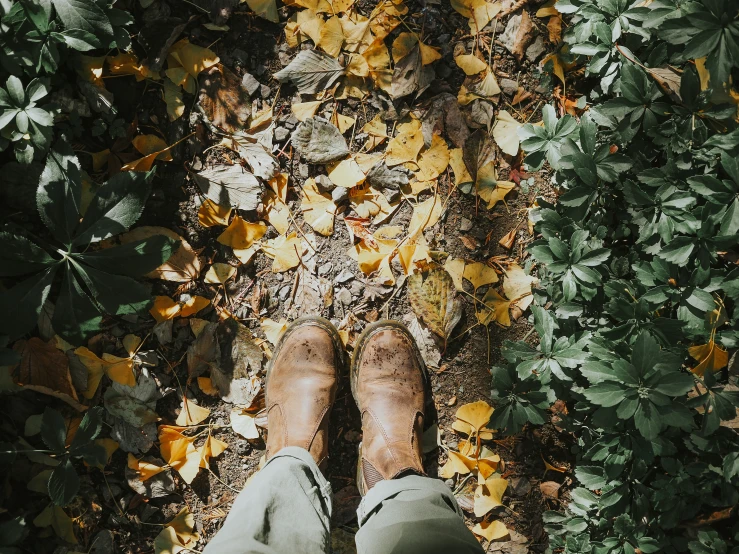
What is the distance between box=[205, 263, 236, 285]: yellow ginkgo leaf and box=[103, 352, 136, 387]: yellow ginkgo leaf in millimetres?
394

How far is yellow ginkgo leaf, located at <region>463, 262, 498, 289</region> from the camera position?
185 centimetres

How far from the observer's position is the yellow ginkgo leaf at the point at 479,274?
1851 mm

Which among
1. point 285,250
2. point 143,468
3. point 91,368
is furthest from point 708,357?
point 91,368

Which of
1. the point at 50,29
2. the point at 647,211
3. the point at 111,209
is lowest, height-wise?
the point at 647,211

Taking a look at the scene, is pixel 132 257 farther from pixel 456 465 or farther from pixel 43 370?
pixel 456 465

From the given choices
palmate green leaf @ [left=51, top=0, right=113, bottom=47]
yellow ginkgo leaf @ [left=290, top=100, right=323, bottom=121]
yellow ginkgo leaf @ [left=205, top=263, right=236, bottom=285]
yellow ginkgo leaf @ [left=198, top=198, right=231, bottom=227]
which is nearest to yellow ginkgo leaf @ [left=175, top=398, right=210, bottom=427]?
yellow ginkgo leaf @ [left=205, top=263, right=236, bottom=285]

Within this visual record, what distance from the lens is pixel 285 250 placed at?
189 centimetres

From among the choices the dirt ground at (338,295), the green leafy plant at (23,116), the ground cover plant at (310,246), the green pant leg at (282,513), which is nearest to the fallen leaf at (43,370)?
the ground cover plant at (310,246)

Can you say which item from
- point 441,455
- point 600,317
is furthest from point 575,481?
point 600,317

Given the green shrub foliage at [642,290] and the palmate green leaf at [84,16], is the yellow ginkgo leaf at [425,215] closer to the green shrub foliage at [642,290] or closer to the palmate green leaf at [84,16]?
the green shrub foliage at [642,290]

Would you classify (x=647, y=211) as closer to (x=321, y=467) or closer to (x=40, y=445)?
(x=321, y=467)

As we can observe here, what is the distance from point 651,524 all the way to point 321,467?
104 cm

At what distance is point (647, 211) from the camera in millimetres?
1522

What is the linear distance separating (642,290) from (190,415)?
155 centimetres
